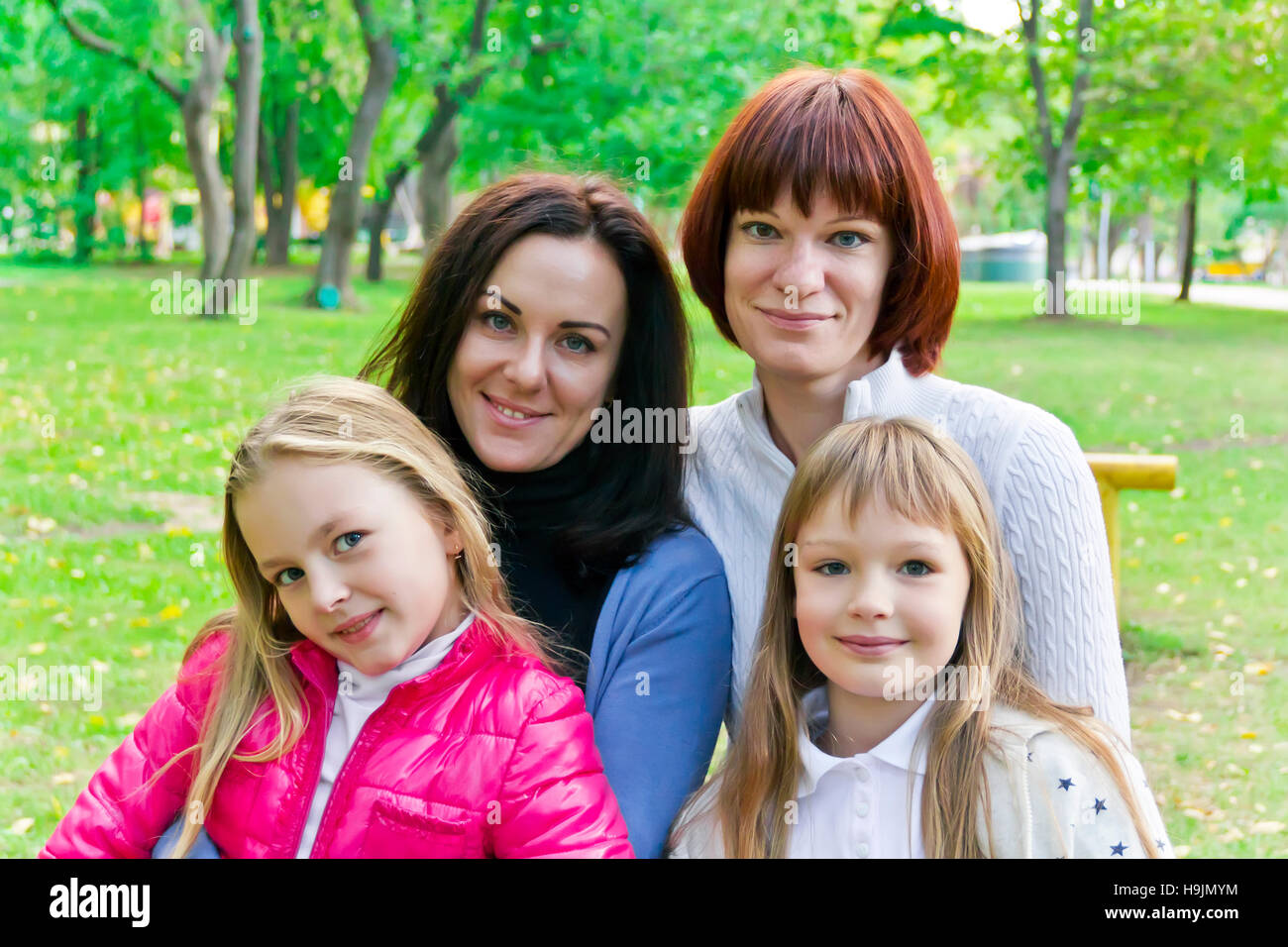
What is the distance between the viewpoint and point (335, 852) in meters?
2.15

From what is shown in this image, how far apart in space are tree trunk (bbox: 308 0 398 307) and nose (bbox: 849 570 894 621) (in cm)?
1305

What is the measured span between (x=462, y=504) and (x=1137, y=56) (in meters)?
15.8

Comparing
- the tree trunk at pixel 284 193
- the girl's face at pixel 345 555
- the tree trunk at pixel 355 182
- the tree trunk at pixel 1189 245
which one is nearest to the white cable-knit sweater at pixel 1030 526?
the girl's face at pixel 345 555

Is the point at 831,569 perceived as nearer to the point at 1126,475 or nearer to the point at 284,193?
the point at 1126,475

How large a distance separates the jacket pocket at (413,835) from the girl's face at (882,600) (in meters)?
0.63

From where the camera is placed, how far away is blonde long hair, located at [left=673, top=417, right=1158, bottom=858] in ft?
7.01

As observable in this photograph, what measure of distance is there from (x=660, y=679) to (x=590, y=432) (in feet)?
1.71

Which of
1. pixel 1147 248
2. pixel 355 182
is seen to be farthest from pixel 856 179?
pixel 1147 248

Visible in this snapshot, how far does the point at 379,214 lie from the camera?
60.5 ft

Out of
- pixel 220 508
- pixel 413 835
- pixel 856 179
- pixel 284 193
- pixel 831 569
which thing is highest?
pixel 284 193

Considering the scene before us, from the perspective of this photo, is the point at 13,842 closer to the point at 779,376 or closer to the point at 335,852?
the point at 335,852

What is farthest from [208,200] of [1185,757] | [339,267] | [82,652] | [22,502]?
[1185,757]

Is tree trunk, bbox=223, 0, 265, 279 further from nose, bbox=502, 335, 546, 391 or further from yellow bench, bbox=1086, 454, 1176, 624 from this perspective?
nose, bbox=502, 335, 546, 391

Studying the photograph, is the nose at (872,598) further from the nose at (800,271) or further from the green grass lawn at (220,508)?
the green grass lawn at (220,508)
